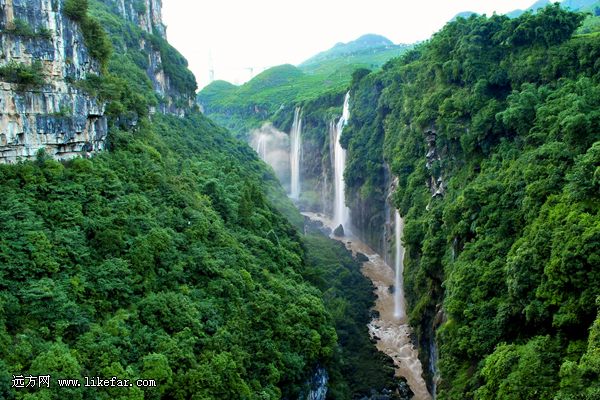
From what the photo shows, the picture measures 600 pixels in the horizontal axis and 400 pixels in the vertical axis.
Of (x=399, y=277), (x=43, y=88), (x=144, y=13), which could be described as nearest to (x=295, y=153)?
(x=144, y=13)

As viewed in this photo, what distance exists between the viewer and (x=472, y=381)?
918 inches

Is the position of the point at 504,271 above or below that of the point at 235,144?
below

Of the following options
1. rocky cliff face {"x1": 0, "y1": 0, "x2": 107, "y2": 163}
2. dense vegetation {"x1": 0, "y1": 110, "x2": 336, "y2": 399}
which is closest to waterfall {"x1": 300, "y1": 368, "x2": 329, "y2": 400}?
dense vegetation {"x1": 0, "y1": 110, "x2": 336, "y2": 399}

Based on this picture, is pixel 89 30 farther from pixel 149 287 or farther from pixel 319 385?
pixel 319 385

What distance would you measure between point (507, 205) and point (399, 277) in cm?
2273

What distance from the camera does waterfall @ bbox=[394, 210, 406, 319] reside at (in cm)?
4572

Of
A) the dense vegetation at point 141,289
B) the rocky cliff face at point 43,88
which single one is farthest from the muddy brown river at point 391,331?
the rocky cliff face at point 43,88

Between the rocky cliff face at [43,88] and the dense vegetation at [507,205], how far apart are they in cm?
2134

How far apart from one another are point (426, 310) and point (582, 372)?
56.5 ft

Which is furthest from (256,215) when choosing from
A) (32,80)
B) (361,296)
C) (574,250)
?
(574,250)

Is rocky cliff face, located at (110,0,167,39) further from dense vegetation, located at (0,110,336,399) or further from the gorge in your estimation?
dense vegetation, located at (0,110,336,399)

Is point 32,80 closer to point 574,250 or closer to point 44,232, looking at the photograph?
point 44,232

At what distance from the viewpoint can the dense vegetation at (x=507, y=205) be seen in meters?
19.6

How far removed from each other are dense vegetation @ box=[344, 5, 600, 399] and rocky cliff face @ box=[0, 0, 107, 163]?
21.3 m
